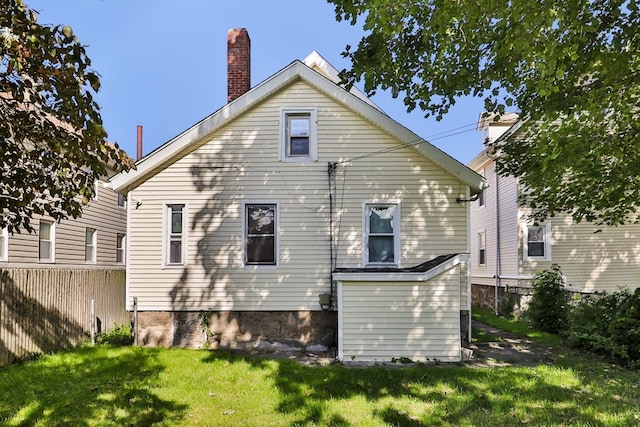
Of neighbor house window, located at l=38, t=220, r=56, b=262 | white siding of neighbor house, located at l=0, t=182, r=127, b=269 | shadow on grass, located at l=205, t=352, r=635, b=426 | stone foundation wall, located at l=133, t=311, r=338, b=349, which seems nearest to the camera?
shadow on grass, located at l=205, t=352, r=635, b=426

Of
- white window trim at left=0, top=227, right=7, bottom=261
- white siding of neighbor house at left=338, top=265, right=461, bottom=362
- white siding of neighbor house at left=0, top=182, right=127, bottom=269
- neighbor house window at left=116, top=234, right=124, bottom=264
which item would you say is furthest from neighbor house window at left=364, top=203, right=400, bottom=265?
neighbor house window at left=116, top=234, right=124, bottom=264

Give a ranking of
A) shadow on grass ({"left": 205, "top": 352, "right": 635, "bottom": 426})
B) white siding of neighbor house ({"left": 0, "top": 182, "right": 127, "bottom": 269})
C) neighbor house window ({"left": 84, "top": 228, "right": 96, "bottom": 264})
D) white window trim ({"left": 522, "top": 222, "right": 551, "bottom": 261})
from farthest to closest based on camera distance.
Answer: neighbor house window ({"left": 84, "top": 228, "right": 96, "bottom": 264}), white window trim ({"left": 522, "top": 222, "right": 551, "bottom": 261}), white siding of neighbor house ({"left": 0, "top": 182, "right": 127, "bottom": 269}), shadow on grass ({"left": 205, "top": 352, "right": 635, "bottom": 426})

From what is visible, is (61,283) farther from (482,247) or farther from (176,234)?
(482,247)

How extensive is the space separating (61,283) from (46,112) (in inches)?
287

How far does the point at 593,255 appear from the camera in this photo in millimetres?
14273

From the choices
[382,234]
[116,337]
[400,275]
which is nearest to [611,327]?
[400,275]

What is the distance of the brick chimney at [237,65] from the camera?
11.8m

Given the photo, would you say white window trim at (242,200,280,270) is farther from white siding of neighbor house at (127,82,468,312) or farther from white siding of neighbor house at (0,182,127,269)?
white siding of neighbor house at (0,182,127,269)

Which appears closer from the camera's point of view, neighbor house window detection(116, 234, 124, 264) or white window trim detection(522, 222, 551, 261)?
white window trim detection(522, 222, 551, 261)

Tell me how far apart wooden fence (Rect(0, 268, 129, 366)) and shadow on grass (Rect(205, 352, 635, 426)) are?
4762mm

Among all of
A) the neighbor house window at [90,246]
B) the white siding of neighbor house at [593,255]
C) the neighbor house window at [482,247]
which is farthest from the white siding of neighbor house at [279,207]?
the neighbor house window at [482,247]

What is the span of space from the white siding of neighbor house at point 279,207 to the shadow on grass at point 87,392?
199cm

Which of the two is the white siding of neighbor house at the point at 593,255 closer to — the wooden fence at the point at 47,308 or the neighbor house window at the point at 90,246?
the wooden fence at the point at 47,308

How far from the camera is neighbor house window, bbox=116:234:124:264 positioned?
18.5m
